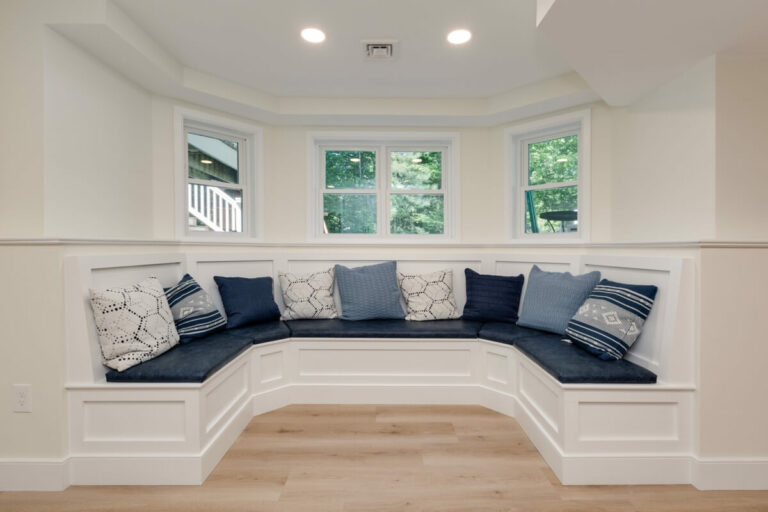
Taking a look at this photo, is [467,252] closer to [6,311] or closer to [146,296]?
[146,296]

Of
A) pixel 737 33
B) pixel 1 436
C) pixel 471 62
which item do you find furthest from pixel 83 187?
pixel 737 33

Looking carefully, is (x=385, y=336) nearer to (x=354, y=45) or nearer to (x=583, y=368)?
(x=583, y=368)

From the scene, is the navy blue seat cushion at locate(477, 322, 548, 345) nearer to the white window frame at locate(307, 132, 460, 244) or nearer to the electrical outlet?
the white window frame at locate(307, 132, 460, 244)

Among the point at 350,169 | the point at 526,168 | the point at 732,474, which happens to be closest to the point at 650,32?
the point at 526,168

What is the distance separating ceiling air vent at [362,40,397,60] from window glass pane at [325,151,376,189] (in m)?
1.15

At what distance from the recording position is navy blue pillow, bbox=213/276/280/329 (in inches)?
113

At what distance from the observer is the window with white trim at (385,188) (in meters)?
3.63

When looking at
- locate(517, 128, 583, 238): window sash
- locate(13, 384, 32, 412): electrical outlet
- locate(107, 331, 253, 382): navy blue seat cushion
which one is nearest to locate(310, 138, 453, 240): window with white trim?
locate(517, 128, 583, 238): window sash

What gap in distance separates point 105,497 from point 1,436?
60 centimetres

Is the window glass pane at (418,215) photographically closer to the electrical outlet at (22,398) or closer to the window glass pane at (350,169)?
the window glass pane at (350,169)

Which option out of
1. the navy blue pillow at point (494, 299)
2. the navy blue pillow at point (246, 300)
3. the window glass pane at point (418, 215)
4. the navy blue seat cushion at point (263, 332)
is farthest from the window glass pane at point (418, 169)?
the navy blue seat cushion at point (263, 332)

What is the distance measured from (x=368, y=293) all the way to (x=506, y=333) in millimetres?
1113

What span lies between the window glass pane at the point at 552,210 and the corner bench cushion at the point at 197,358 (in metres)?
2.31

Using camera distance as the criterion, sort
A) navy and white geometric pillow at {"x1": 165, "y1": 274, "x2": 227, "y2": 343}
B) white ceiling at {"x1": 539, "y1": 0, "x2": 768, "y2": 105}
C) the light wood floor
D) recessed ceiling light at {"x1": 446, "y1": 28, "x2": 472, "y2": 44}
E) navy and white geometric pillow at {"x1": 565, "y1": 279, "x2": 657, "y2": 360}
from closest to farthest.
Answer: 1. white ceiling at {"x1": 539, "y1": 0, "x2": 768, "y2": 105}
2. the light wood floor
3. navy and white geometric pillow at {"x1": 565, "y1": 279, "x2": 657, "y2": 360}
4. recessed ceiling light at {"x1": 446, "y1": 28, "x2": 472, "y2": 44}
5. navy and white geometric pillow at {"x1": 165, "y1": 274, "x2": 227, "y2": 343}
